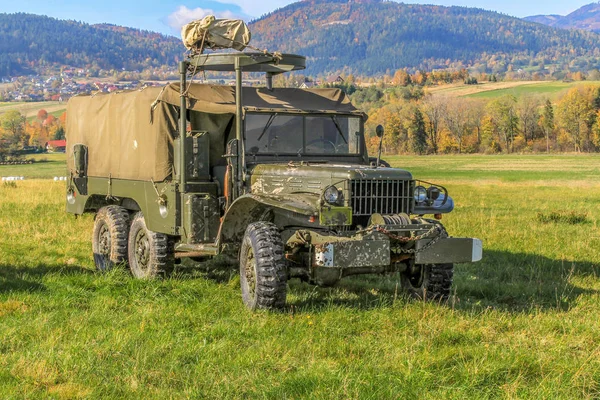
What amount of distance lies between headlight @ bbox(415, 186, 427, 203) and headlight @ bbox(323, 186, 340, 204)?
115 cm

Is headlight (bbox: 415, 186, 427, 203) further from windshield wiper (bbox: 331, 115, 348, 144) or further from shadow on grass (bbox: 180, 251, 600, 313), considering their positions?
windshield wiper (bbox: 331, 115, 348, 144)

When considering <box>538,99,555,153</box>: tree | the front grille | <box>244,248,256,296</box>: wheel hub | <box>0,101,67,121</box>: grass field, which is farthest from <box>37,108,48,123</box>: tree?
the front grille

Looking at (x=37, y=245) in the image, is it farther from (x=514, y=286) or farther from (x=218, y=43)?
(x=514, y=286)

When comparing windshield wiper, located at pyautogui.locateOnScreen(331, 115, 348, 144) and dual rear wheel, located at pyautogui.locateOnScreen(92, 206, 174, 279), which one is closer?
windshield wiper, located at pyautogui.locateOnScreen(331, 115, 348, 144)

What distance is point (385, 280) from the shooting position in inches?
399

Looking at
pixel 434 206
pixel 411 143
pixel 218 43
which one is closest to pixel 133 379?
pixel 434 206

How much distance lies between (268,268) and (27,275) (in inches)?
156

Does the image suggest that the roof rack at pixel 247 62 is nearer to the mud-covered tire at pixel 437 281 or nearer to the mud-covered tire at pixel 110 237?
the mud-covered tire at pixel 110 237

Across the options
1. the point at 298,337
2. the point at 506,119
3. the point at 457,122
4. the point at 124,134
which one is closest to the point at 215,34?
the point at 124,134

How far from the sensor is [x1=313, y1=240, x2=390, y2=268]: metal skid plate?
708 centimetres

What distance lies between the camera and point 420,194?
8.20 meters

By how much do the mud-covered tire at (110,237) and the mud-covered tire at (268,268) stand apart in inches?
138

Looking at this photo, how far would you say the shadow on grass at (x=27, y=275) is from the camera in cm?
883

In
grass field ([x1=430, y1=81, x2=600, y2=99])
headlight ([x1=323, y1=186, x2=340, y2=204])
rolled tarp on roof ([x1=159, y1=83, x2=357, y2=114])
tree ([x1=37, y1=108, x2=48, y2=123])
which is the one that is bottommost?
headlight ([x1=323, y1=186, x2=340, y2=204])
